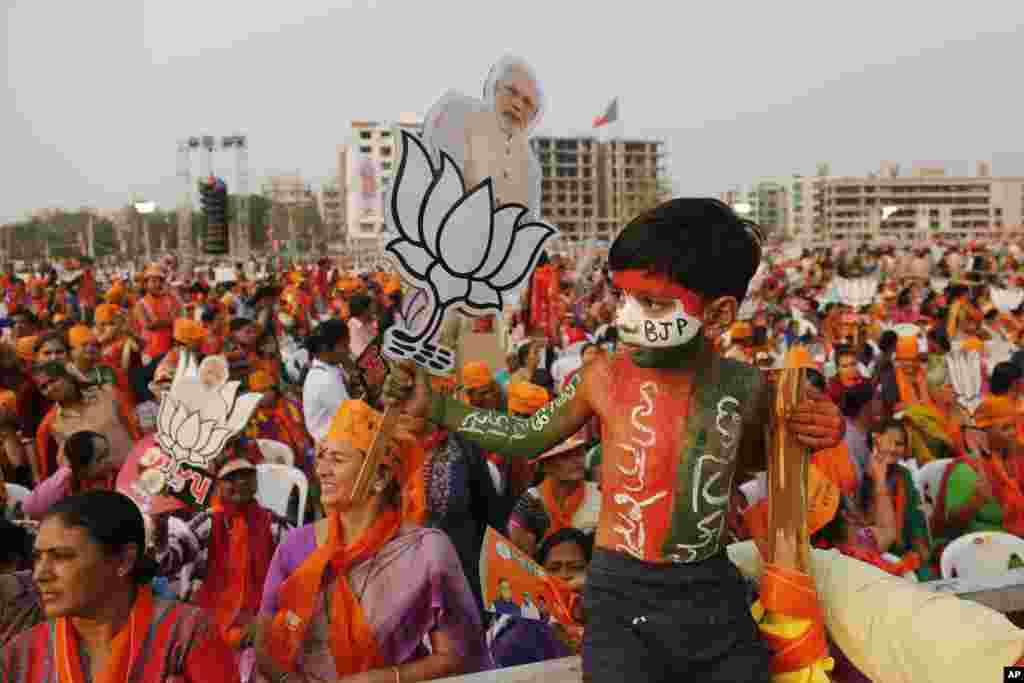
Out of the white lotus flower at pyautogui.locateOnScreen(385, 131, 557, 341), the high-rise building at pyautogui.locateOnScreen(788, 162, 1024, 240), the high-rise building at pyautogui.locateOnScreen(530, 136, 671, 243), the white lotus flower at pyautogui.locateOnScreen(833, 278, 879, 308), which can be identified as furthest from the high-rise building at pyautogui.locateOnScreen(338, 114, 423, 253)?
the high-rise building at pyautogui.locateOnScreen(788, 162, 1024, 240)

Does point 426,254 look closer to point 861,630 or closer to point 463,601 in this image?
point 463,601

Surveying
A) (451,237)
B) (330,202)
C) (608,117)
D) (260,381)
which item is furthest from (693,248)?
(330,202)

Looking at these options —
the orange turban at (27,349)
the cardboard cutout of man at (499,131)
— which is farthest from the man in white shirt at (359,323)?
the cardboard cutout of man at (499,131)

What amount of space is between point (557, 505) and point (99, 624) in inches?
87.1

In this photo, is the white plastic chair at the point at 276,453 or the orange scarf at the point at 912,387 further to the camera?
the orange scarf at the point at 912,387

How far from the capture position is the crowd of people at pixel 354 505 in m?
2.20

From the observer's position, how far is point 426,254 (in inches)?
97.7

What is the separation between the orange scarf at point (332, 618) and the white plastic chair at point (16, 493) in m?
2.53

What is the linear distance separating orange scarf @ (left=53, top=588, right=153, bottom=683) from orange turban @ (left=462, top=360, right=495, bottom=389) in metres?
3.06

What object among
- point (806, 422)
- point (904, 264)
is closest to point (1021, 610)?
point (806, 422)

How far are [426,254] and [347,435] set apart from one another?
21.6 inches

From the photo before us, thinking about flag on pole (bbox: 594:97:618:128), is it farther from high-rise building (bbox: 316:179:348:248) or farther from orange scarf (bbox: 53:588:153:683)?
high-rise building (bbox: 316:179:348:248)

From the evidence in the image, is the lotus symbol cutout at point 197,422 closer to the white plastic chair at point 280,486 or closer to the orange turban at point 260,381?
the white plastic chair at point 280,486

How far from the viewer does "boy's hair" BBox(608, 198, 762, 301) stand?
2.00 m
